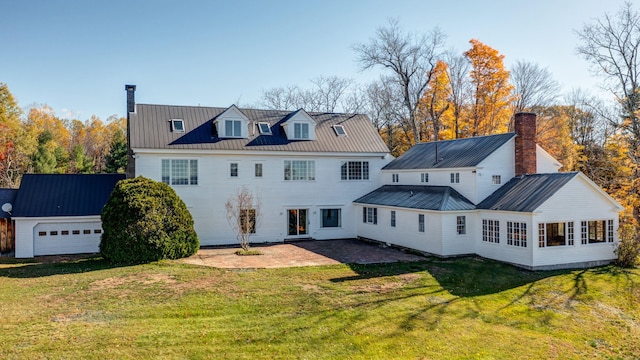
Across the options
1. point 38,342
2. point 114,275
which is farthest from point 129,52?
point 38,342

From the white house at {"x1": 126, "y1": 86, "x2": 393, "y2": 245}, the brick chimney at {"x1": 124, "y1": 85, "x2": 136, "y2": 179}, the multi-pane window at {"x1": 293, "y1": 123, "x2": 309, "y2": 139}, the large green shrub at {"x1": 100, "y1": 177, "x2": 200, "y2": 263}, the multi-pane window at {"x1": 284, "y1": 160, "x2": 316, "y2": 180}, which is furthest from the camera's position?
the multi-pane window at {"x1": 293, "y1": 123, "x2": 309, "y2": 139}

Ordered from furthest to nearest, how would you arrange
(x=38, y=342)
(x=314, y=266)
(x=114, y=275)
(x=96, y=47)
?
(x=96, y=47)
(x=314, y=266)
(x=114, y=275)
(x=38, y=342)

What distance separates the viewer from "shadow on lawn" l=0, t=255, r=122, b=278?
16516mm

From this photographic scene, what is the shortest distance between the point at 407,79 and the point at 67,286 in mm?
31302

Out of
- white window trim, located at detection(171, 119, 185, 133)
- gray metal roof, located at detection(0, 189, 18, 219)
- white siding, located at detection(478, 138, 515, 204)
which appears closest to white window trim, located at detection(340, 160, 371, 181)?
white siding, located at detection(478, 138, 515, 204)

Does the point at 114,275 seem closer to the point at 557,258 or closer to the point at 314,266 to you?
the point at 314,266

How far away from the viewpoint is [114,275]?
15727mm

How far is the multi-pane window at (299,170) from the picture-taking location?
25.0m

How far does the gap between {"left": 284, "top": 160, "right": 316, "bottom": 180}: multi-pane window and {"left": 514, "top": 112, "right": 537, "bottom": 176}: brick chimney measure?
10982mm

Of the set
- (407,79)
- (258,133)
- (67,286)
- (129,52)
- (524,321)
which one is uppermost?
(407,79)

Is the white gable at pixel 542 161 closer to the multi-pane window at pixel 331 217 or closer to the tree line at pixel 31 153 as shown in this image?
the multi-pane window at pixel 331 217

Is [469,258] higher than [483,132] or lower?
lower

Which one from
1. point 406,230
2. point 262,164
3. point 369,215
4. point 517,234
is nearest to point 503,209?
point 517,234

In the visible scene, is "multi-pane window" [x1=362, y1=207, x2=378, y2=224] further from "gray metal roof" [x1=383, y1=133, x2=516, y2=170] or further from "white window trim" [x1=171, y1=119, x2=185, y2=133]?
"white window trim" [x1=171, y1=119, x2=185, y2=133]
